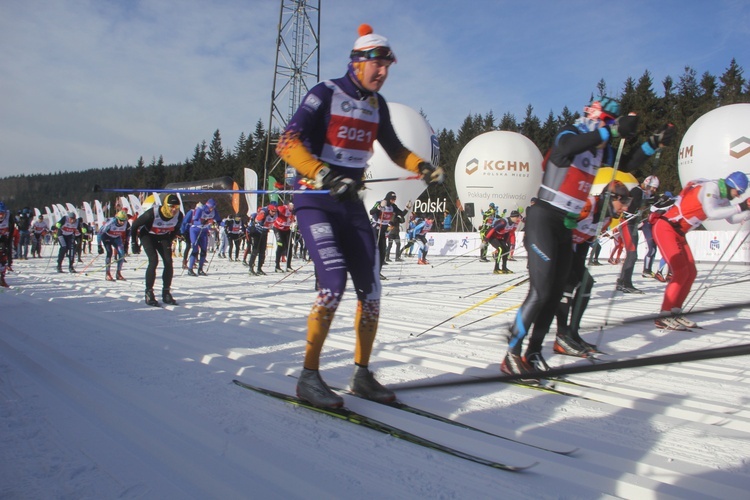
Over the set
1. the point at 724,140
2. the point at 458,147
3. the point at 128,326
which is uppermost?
the point at 458,147

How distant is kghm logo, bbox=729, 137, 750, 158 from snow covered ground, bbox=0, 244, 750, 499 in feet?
69.5

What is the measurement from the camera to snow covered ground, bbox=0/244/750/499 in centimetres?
193

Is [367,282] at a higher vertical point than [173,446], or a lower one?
→ higher

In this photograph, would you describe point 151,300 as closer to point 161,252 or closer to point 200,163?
point 161,252

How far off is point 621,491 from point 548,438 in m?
0.51

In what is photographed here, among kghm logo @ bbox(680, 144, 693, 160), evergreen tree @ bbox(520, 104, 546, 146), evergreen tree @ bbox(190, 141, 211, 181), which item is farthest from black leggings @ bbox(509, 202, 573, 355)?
evergreen tree @ bbox(190, 141, 211, 181)

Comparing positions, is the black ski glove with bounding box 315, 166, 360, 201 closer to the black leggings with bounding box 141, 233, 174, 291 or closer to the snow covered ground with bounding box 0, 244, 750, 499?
the snow covered ground with bounding box 0, 244, 750, 499

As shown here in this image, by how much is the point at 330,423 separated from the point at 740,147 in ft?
84.3

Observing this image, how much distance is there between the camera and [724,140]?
22.3 m

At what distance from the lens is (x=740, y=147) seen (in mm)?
21984

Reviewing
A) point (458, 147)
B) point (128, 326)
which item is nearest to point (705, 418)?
point (128, 326)

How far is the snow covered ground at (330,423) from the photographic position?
193 cm

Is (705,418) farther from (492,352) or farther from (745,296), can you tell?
(745,296)

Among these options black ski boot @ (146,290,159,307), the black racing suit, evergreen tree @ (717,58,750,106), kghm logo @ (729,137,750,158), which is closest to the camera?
the black racing suit
